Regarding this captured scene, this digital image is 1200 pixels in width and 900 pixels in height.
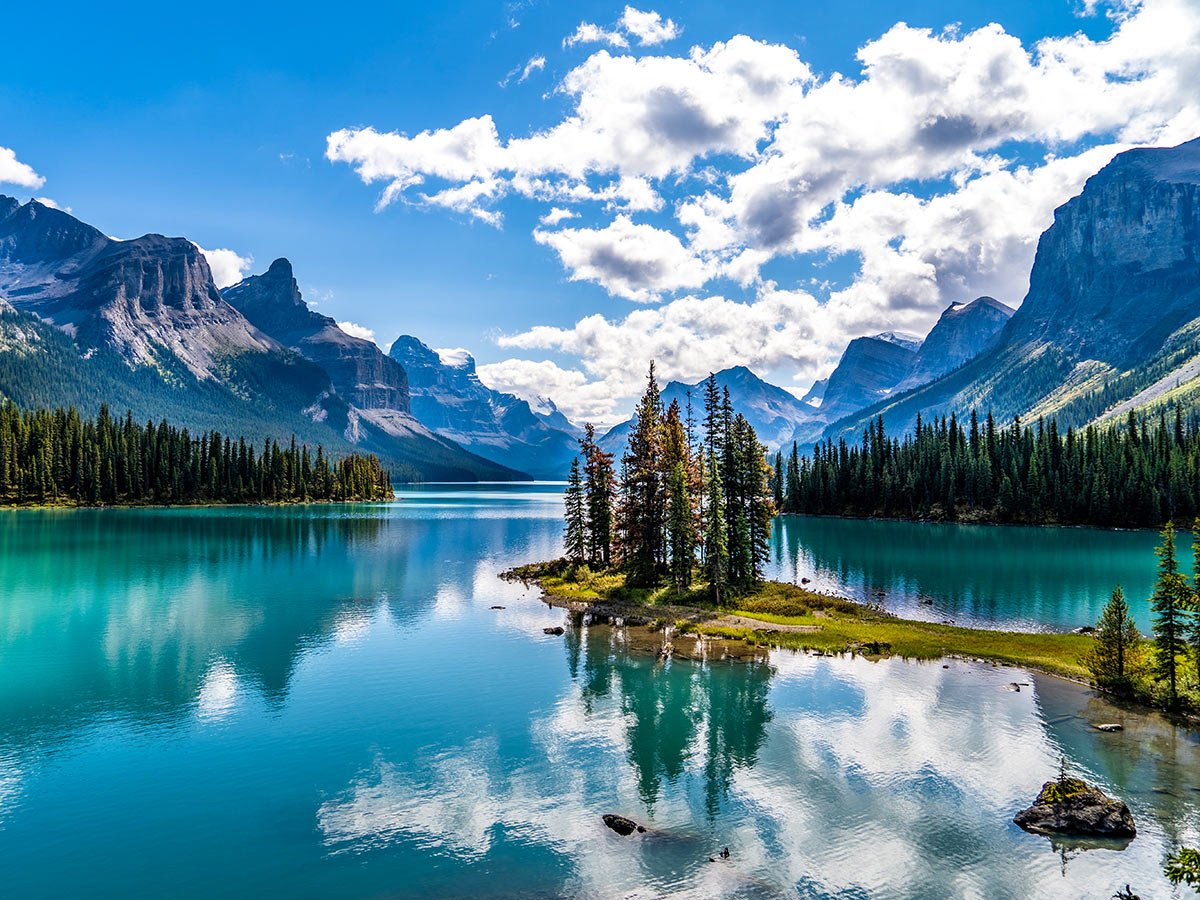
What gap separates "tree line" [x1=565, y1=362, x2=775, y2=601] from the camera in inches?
2778

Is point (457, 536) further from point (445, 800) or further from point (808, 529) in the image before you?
point (445, 800)

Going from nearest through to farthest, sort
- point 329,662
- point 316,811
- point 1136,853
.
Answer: point 1136,853, point 316,811, point 329,662

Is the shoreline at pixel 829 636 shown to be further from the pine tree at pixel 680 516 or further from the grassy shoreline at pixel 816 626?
the pine tree at pixel 680 516

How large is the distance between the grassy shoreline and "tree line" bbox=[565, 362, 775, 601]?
3.29m

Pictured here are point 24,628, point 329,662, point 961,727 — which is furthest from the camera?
point 24,628

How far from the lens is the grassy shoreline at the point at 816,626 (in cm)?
5081

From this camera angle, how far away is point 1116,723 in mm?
35969

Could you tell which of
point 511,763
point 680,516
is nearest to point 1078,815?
point 511,763

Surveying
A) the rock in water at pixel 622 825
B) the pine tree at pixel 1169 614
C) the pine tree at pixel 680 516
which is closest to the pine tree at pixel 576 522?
the pine tree at pixel 680 516

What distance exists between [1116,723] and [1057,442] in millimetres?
182252

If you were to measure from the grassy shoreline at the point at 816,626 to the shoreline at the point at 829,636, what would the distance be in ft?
0.25

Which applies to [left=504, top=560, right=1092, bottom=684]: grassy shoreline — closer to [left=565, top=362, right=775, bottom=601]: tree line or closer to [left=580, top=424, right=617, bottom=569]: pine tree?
[left=565, top=362, right=775, bottom=601]: tree line

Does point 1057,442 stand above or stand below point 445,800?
above

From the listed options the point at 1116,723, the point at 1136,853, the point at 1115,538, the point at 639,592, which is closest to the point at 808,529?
the point at 1115,538
